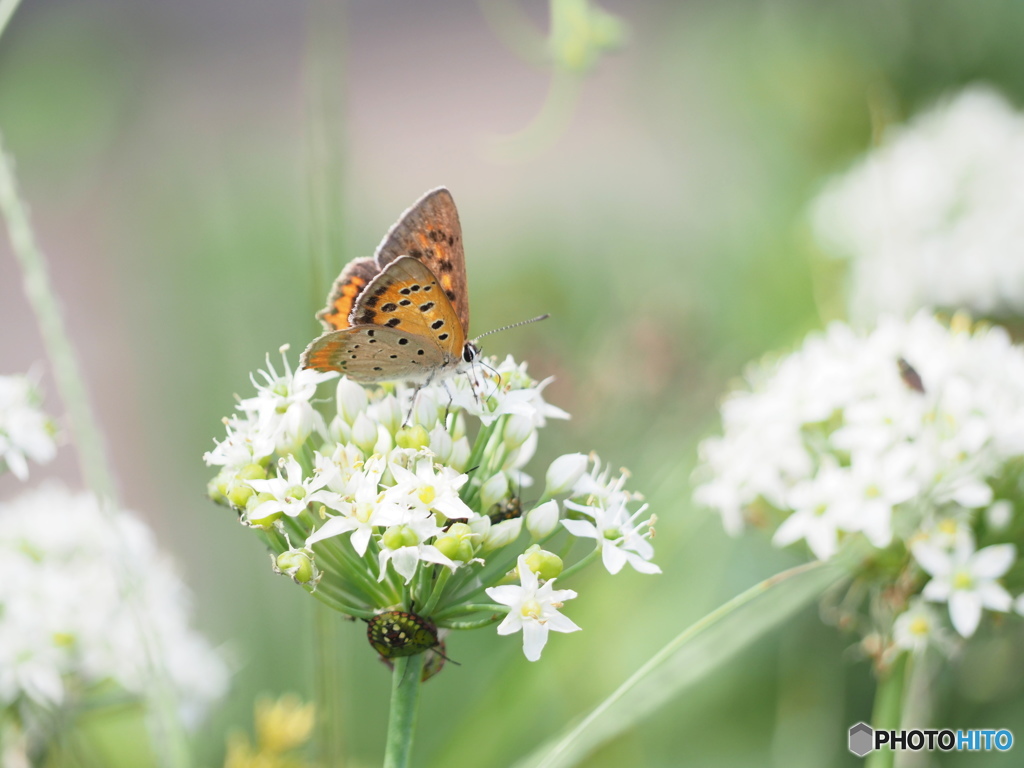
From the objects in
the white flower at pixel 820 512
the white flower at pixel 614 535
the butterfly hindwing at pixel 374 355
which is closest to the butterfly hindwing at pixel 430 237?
the butterfly hindwing at pixel 374 355

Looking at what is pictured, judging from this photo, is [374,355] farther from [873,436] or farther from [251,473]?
[873,436]

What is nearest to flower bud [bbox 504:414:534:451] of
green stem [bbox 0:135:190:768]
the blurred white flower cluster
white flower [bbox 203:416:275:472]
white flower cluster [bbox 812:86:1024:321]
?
the blurred white flower cluster

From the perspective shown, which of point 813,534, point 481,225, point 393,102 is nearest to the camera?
point 813,534

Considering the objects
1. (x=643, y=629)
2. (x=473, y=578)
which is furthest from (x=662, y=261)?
(x=473, y=578)

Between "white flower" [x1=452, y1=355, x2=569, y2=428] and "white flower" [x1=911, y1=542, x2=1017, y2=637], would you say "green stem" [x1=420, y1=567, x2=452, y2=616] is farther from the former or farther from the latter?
"white flower" [x1=911, y1=542, x2=1017, y2=637]

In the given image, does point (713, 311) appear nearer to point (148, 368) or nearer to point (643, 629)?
point (643, 629)
